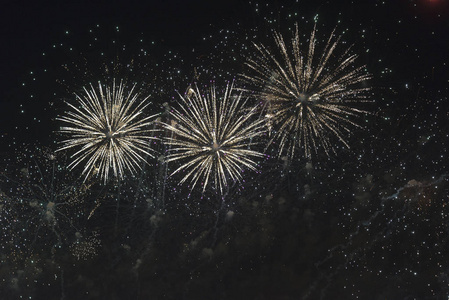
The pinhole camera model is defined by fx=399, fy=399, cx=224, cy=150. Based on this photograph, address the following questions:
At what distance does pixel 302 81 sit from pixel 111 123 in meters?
3.86

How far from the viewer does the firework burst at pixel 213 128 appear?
7883 millimetres

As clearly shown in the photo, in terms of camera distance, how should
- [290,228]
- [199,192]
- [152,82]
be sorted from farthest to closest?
[290,228]
[199,192]
[152,82]

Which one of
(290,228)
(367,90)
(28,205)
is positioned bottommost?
(290,228)

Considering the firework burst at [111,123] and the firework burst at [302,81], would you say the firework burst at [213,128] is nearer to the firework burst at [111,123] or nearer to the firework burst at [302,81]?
the firework burst at [302,81]

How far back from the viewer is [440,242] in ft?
32.0

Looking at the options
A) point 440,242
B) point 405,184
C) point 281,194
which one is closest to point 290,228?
point 281,194

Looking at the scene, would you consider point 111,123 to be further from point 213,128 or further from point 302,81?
point 302,81

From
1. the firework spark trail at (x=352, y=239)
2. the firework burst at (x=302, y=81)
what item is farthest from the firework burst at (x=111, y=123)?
the firework spark trail at (x=352, y=239)

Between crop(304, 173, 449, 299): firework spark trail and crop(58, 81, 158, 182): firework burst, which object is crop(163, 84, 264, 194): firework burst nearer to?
crop(58, 81, 158, 182): firework burst

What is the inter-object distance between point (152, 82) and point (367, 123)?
488 cm

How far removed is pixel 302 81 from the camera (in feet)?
24.8

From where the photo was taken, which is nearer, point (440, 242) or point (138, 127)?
point (138, 127)

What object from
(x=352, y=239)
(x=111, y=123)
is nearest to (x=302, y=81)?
(x=111, y=123)

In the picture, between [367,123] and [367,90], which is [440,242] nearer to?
[367,123]
